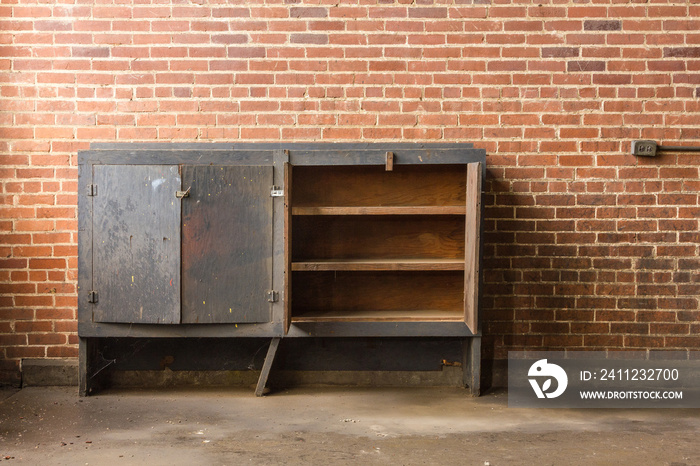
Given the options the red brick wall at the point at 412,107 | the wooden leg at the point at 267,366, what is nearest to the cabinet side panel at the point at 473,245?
the red brick wall at the point at 412,107

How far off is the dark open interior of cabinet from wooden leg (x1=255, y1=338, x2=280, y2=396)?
0.95 ft

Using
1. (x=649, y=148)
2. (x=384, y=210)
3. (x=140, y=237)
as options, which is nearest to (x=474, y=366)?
(x=384, y=210)

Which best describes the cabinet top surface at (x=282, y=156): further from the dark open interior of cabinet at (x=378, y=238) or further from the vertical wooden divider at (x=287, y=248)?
the dark open interior of cabinet at (x=378, y=238)

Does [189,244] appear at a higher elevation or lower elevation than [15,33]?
lower

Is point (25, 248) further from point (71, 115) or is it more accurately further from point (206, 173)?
point (206, 173)

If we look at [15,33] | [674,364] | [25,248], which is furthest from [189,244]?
[674,364]

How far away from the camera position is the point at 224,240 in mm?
3316

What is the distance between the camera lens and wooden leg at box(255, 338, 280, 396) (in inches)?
134

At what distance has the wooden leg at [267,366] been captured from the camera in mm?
3416

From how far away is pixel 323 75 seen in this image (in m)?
3.66

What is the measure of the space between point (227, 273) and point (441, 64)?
189 cm

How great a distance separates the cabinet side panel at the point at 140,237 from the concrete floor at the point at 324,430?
586mm

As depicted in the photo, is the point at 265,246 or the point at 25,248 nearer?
the point at 265,246

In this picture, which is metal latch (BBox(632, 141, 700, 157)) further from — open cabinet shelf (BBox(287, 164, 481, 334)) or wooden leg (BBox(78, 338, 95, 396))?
wooden leg (BBox(78, 338, 95, 396))
